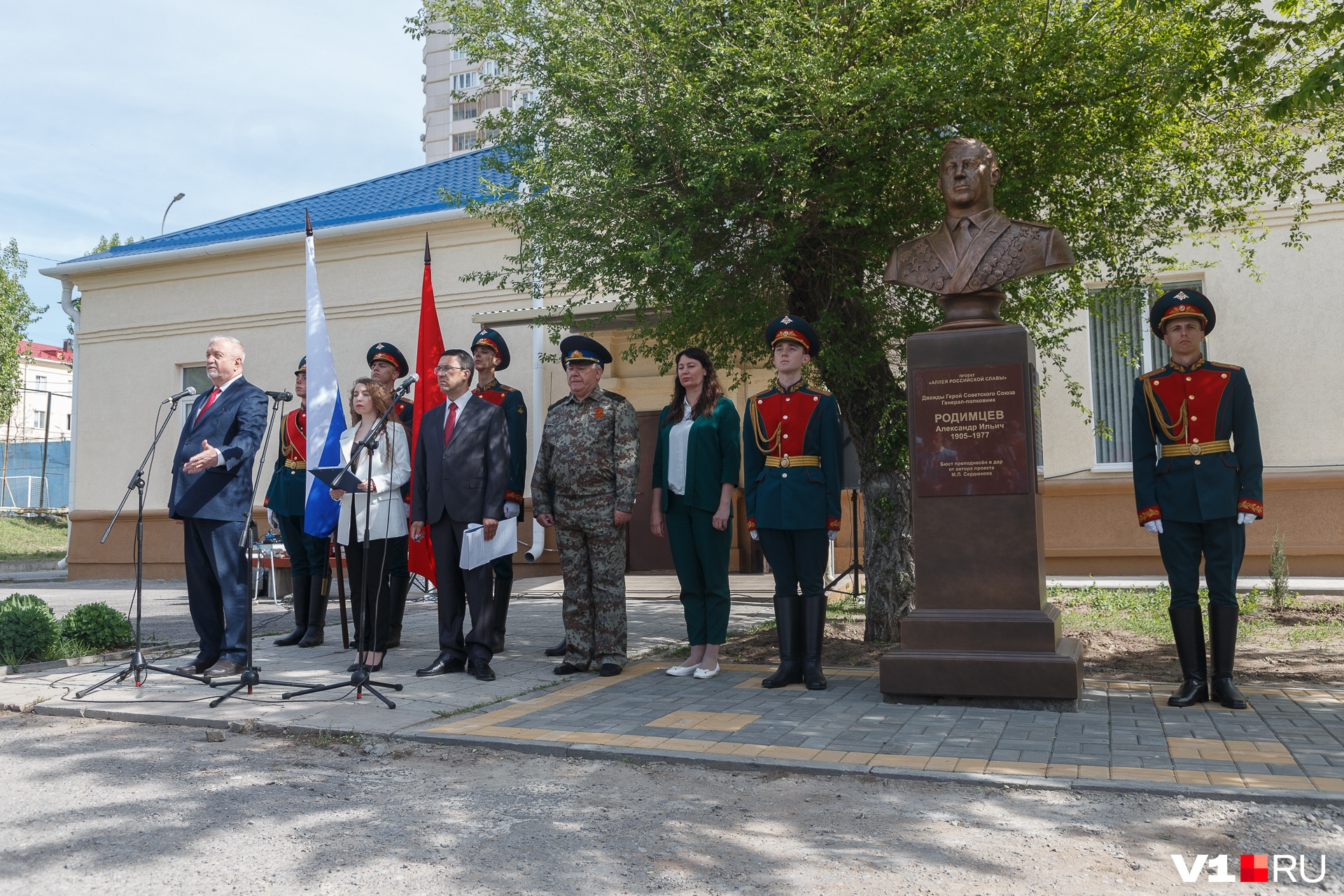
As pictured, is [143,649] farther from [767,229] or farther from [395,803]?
[767,229]

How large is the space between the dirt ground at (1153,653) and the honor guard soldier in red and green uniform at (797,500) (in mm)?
502

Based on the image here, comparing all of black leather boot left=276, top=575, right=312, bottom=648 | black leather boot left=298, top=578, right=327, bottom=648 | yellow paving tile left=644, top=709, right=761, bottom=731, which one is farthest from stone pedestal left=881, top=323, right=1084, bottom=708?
black leather boot left=276, top=575, right=312, bottom=648

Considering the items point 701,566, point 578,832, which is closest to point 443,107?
point 701,566

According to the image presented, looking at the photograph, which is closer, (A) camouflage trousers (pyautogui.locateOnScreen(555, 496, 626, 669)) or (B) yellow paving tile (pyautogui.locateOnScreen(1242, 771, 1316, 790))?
(B) yellow paving tile (pyautogui.locateOnScreen(1242, 771, 1316, 790))

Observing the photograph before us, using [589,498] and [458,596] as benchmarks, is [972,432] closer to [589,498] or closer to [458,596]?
[589,498]

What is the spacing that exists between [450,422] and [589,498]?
1016mm

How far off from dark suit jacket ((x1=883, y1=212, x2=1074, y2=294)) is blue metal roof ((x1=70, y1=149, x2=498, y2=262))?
10.3 m

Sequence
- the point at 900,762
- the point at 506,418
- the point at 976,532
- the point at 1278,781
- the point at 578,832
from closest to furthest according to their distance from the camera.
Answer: the point at 578,832 → the point at 1278,781 → the point at 900,762 → the point at 976,532 → the point at 506,418

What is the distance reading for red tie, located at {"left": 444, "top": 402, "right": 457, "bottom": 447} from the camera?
6219mm

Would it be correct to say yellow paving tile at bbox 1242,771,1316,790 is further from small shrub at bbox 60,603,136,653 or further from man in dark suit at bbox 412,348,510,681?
small shrub at bbox 60,603,136,653

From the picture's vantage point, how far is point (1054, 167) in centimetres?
637

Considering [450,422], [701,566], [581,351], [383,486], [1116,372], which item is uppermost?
[1116,372]

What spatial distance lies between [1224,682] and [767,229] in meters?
4.04

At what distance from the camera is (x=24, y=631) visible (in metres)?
6.59
